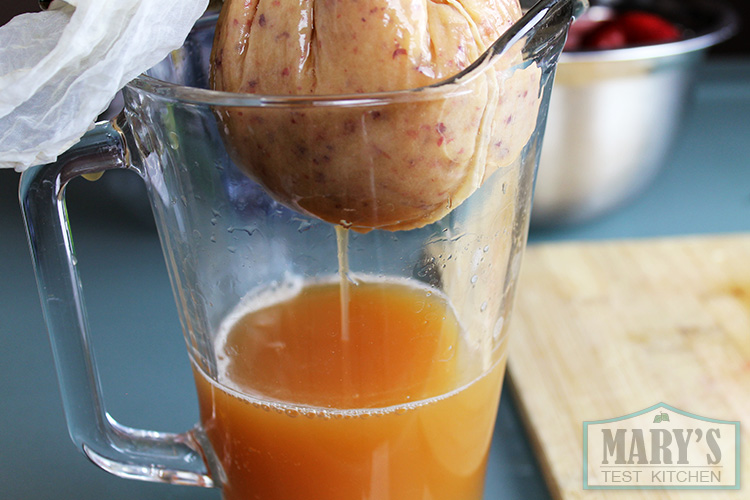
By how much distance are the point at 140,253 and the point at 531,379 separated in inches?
18.0

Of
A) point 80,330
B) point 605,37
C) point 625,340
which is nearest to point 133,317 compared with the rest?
point 80,330

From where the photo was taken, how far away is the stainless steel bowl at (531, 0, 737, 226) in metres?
0.80

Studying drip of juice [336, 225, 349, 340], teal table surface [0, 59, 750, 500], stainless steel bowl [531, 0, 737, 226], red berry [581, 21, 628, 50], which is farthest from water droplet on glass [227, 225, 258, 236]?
red berry [581, 21, 628, 50]

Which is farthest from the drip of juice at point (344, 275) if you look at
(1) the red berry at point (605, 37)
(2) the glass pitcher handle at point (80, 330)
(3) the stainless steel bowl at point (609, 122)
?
(1) the red berry at point (605, 37)

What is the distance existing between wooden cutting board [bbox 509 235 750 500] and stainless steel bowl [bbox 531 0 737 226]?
6cm

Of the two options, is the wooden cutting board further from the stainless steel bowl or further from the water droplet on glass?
the water droplet on glass

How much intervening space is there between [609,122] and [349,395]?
0.53m

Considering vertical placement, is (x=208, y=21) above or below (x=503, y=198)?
above

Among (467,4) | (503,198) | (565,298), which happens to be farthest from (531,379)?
(467,4)

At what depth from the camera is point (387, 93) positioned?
336mm

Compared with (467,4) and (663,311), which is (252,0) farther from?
(663,311)

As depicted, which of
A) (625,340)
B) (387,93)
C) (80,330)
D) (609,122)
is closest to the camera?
(387,93)

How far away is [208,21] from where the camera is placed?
1.56 ft

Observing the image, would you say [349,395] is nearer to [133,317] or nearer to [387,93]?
[387,93]
